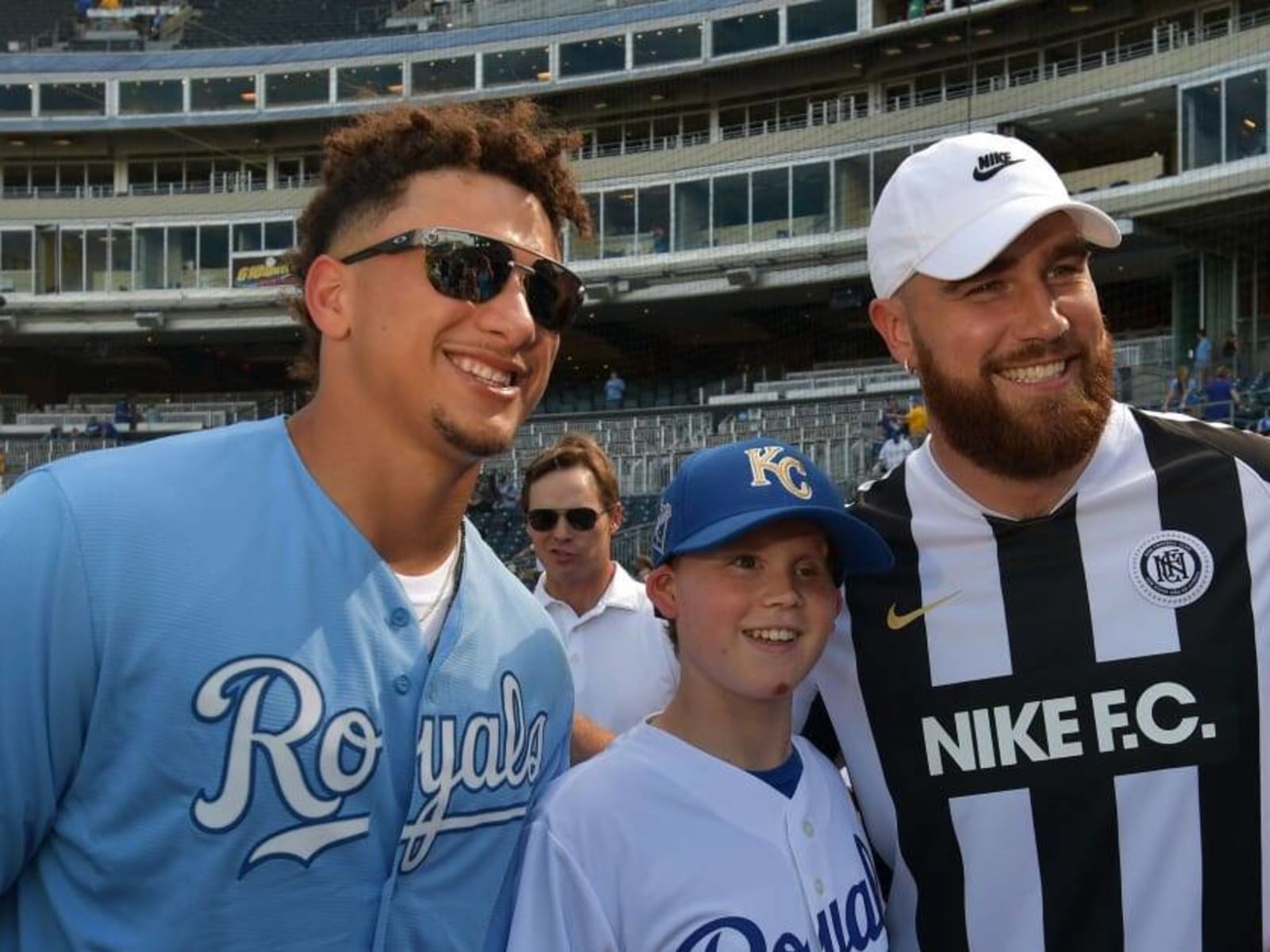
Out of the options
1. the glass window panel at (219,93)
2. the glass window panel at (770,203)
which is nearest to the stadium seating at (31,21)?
the glass window panel at (219,93)

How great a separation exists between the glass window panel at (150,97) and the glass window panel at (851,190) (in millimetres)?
20152

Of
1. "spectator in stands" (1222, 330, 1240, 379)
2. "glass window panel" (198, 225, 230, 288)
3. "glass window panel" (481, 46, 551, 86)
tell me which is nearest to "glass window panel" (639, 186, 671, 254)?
"glass window panel" (481, 46, 551, 86)

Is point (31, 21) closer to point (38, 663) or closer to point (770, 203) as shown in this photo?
point (770, 203)

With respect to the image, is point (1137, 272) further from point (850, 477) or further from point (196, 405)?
point (196, 405)

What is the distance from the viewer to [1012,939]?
238 cm

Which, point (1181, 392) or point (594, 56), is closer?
point (1181, 392)

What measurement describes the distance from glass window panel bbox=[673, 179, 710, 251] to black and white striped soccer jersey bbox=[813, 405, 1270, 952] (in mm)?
29308

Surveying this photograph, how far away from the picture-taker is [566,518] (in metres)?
5.22

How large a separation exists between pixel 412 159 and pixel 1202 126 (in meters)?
25.7

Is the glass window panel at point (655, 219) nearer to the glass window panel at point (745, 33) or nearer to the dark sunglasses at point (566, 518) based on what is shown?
the glass window panel at point (745, 33)

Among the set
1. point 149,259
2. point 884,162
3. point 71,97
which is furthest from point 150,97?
point 884,162

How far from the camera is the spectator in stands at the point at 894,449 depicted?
57.1ft

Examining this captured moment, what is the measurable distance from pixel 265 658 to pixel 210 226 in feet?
121

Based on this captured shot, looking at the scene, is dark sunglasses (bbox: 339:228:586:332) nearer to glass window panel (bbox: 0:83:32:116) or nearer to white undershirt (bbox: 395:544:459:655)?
white undershirt (bbox: 395:544:459:655)
